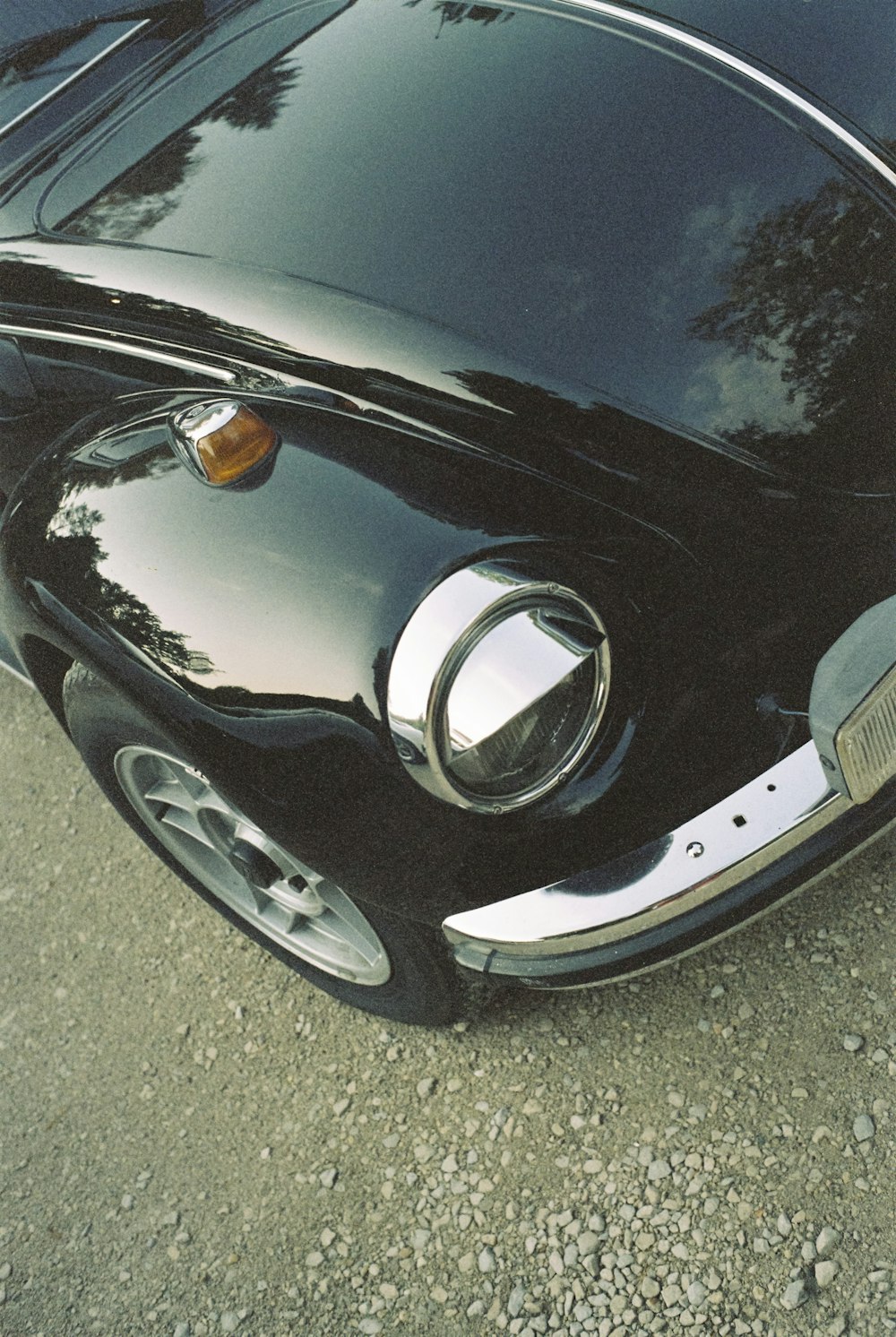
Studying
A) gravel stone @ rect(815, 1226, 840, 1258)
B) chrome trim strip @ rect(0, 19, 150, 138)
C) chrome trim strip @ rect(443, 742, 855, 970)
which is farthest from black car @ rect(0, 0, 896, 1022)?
gravel stone @ rect(815, 1226, 840, 1258)

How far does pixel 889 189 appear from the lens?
180cm

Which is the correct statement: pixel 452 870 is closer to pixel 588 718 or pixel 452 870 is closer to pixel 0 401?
pixel 588 718

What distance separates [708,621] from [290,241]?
102 centimetres

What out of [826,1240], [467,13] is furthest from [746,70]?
[826,1240]

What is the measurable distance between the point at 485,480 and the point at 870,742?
0.65m

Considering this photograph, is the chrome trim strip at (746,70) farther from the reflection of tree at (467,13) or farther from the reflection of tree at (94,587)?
the reflection of tree at (94,587)

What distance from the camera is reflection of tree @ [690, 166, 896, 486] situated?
1695 mm

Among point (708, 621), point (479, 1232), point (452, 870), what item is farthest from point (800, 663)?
point (479, 1232)

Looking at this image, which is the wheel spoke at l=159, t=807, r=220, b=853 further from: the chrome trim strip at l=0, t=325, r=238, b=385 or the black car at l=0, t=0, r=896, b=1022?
the chrome trim strip at l=0, t=325, r=238, b=385

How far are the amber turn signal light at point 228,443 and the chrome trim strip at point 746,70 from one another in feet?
3.52

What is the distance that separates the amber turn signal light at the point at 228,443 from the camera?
160cm

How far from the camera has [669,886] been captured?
4.97 ft

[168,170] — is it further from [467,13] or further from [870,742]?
[870,742]

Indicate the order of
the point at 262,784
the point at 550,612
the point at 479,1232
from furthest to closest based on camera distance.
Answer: the point at 479,1232
the point at 262,784
the point at 550,612
